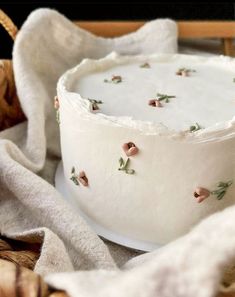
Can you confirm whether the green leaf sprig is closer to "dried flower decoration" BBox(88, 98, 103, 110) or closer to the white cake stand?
"dried flower decoration" BBox(88, 98, 103, 110)

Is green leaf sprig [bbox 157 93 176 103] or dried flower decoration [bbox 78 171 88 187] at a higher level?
green leaf sprig [bbox 157 93 176 103]

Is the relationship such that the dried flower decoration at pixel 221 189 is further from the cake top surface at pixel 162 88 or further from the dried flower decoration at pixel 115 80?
the dried flower decoration at pixel 115 80

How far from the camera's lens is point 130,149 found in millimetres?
645

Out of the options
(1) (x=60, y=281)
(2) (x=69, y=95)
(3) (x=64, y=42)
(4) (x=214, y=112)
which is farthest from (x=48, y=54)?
(1) (x=60, y=281)

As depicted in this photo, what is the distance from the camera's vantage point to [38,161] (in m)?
0.86

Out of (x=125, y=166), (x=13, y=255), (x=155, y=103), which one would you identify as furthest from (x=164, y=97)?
(x=13, y=255)

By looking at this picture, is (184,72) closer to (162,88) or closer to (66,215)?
(162,88)

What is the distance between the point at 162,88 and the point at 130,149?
16 centimetres

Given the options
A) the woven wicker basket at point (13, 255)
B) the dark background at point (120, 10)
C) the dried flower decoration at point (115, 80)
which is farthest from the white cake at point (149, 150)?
the dark background at point (120, 10)

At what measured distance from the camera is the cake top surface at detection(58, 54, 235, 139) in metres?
0.69

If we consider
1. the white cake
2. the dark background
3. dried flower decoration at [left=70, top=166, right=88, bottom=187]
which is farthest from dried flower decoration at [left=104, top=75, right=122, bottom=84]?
the dark background

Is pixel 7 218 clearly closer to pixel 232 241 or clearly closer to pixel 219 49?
pixel 232 241

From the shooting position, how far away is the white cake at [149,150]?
641mm

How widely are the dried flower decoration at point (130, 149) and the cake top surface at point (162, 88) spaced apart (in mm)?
35
